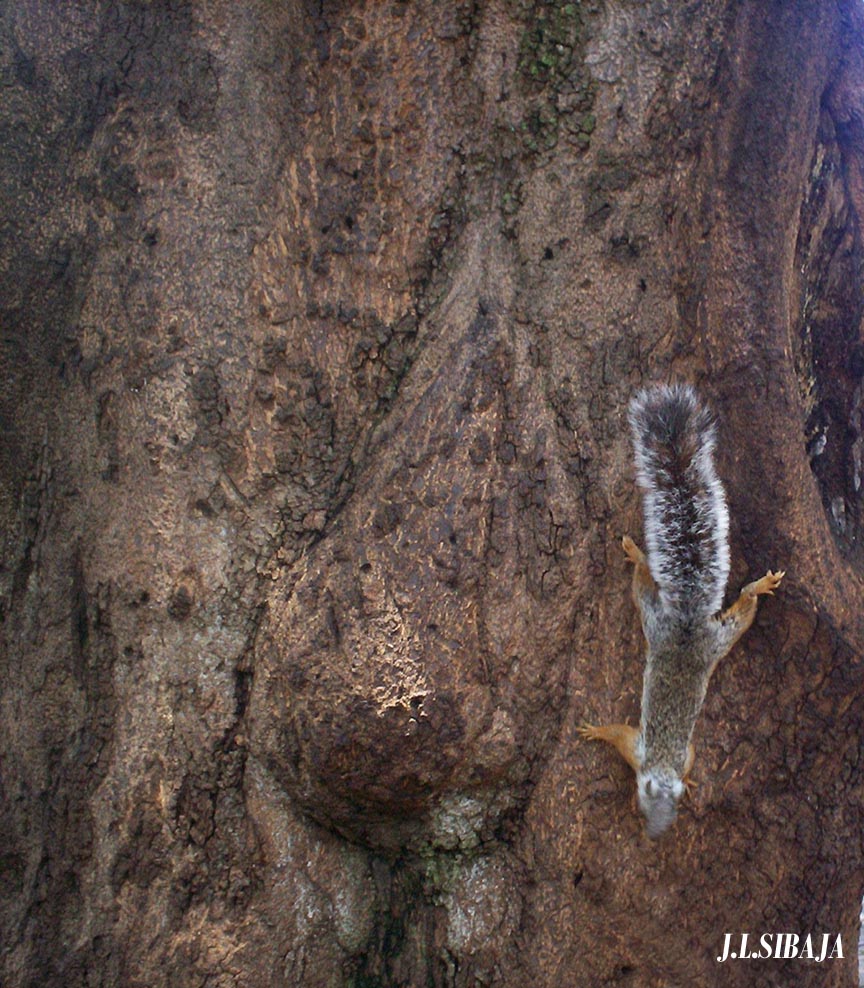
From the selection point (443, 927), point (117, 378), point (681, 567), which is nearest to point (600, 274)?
point (681, 567)

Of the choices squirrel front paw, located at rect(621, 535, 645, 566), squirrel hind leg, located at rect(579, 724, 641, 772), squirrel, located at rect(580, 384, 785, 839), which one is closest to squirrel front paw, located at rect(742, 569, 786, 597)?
squirrel, located at rect(580, 384, 785, 839)

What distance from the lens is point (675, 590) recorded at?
8.52 ft

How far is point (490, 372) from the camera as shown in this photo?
250 cm

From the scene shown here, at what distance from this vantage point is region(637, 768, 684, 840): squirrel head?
2.54 m

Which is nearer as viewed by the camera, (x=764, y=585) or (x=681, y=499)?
(x=681, y=499)

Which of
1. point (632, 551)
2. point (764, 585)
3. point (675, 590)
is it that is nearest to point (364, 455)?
point (632, 551)

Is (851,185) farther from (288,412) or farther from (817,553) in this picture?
(288,412)

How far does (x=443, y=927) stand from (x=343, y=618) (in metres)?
0.87

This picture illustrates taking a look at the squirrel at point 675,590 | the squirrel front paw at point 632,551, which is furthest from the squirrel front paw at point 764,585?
the squirrel front paw at point 632,551

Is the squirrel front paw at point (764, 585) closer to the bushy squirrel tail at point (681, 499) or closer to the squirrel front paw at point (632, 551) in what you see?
the bushy squirrel tail at point (681, 499)

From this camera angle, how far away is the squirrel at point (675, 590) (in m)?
2.52

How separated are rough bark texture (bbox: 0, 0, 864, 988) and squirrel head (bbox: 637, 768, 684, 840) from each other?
0.16 ft

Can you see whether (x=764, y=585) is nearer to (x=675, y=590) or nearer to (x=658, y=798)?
(x=675, y=590)

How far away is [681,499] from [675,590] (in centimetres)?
25
